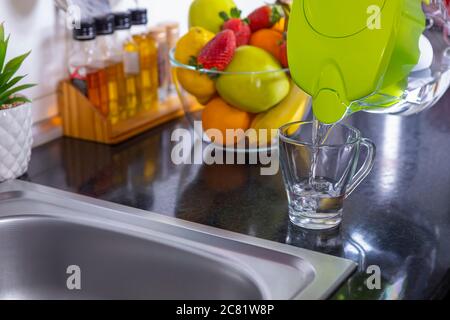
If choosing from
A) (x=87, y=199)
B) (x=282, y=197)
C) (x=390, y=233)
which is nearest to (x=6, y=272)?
(x=87, y=199)

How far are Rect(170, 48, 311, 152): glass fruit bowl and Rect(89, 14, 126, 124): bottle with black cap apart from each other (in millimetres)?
122

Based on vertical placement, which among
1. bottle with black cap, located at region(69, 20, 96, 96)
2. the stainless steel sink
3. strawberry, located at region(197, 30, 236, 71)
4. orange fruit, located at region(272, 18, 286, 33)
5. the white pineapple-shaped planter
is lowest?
the stainless steel sink

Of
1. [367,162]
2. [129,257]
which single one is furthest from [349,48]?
[129,257]

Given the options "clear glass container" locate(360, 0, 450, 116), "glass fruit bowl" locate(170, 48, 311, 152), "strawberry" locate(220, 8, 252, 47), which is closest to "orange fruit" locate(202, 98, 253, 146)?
"glass fruit bowl" locate(170, 48, 311, 152)

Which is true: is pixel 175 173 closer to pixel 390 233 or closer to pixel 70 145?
pixel 70 145

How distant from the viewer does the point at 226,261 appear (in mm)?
851

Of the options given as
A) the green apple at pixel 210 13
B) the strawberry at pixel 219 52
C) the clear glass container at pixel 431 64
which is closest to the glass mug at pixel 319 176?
the clear glass container at pixel 431 64

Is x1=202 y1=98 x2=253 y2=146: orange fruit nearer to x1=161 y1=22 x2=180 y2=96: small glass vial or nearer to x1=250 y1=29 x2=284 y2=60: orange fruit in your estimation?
x1=250 y1=29 x2=284 y2=60: orange fruit

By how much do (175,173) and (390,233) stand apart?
370 mm

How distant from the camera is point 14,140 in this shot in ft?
3.51

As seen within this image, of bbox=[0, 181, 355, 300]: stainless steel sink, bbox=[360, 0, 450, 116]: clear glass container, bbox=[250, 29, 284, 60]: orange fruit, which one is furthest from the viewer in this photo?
bbox=[250, 29, 284, 60]: orange fruit

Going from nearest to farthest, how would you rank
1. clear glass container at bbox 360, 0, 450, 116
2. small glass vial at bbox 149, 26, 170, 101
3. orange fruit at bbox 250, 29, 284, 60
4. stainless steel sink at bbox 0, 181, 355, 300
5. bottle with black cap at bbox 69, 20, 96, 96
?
stainless steel sink at bbox 0, 181, 355, 300 < clear glass container at bbox 360, 0, 450, 116 < orange fruit at bbox 250, 29, 284, 60 < bottle with black cap at bbox 69, 20, 96, 96 < small glass vial at bbox 149, 26, 170, 101

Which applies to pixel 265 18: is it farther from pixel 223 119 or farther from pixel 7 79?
pixel 7 79

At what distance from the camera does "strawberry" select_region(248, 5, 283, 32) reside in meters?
1.20
